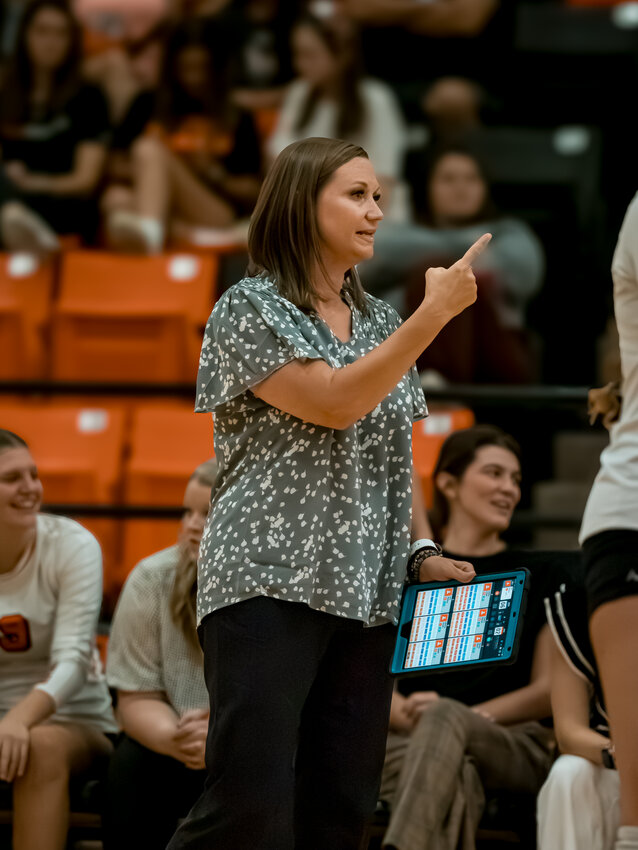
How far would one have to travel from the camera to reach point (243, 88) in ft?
21.4

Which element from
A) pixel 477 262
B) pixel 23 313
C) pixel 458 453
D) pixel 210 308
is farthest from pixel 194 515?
pixel 477 262

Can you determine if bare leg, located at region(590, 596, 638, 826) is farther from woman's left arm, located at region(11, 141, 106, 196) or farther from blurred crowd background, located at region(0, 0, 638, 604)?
woman's left arm, located at region(11, 141, 106, 196)

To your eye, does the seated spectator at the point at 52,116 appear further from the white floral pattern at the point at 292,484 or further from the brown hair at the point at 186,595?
the white floral pattern at the point at 292,484

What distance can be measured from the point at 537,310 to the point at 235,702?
4051 millimetres

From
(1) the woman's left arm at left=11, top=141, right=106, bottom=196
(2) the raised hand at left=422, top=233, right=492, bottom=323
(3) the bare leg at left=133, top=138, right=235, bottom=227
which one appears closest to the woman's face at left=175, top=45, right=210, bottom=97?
(3) the bare leg at left=133, top=138, right=235, bottom=227

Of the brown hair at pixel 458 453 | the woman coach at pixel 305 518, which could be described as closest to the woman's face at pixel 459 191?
the brown hair at pixel 458 453

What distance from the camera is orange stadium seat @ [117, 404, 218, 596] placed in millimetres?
4488

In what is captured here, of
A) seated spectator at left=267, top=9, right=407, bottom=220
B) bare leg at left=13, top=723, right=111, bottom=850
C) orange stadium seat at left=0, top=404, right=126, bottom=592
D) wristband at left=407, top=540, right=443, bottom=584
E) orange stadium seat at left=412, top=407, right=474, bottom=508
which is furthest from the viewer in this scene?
seated spectator at left=267, top=9, right=407, bottom=220

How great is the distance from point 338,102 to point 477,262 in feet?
3.89

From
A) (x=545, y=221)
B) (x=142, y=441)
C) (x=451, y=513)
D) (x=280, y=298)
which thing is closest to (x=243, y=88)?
(x=545, y=221)

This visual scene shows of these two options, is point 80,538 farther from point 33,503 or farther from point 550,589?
point 550,589

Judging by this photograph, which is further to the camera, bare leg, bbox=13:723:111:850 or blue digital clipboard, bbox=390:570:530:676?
bare leg, bbox=13:723:111:850

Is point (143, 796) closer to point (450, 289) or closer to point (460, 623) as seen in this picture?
point (460, 623)

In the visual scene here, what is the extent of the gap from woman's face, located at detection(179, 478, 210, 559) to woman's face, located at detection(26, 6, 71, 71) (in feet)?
11.8
